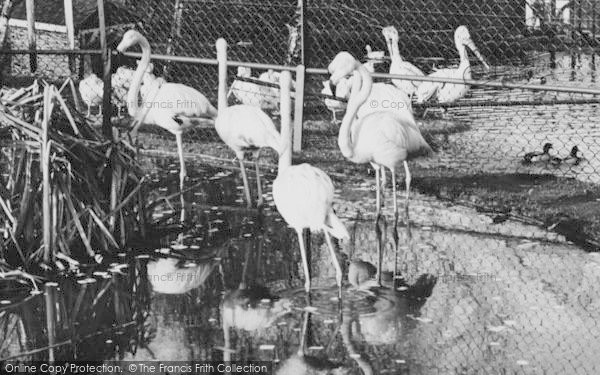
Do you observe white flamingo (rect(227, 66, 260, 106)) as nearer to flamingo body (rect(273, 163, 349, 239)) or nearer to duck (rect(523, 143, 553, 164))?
duck (rect(523, 143, 553, 164))

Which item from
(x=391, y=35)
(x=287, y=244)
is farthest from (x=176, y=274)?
(x=391, y=35)

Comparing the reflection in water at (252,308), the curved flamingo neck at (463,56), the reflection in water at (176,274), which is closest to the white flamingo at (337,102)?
the curved flamingo neck at (463,56)

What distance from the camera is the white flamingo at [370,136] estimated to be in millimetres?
8867

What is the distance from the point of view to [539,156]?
1155 centimetres

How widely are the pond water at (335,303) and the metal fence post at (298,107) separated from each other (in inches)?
74.5

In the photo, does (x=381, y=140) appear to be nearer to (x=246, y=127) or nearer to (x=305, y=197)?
(x=246, y=127)

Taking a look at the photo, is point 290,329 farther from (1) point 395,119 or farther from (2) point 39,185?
(1) point 395,119

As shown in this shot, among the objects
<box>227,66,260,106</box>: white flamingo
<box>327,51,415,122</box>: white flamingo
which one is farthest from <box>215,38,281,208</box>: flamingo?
<box>227,66,260,106</box>: white flamingo

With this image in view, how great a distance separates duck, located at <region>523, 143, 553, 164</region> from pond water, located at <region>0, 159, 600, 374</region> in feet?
7.93

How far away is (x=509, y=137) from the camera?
13.6 metres

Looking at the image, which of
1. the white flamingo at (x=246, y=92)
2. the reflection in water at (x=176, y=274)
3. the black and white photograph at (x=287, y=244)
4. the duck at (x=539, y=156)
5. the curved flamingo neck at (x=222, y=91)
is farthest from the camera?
the white flamingo at (x=246, y=92)

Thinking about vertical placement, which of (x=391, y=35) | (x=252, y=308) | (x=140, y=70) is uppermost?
(x=391, y=35)

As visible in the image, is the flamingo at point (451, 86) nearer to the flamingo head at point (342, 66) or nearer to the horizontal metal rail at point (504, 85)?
the horizontal metal rail at point (504, 85)

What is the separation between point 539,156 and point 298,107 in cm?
265
